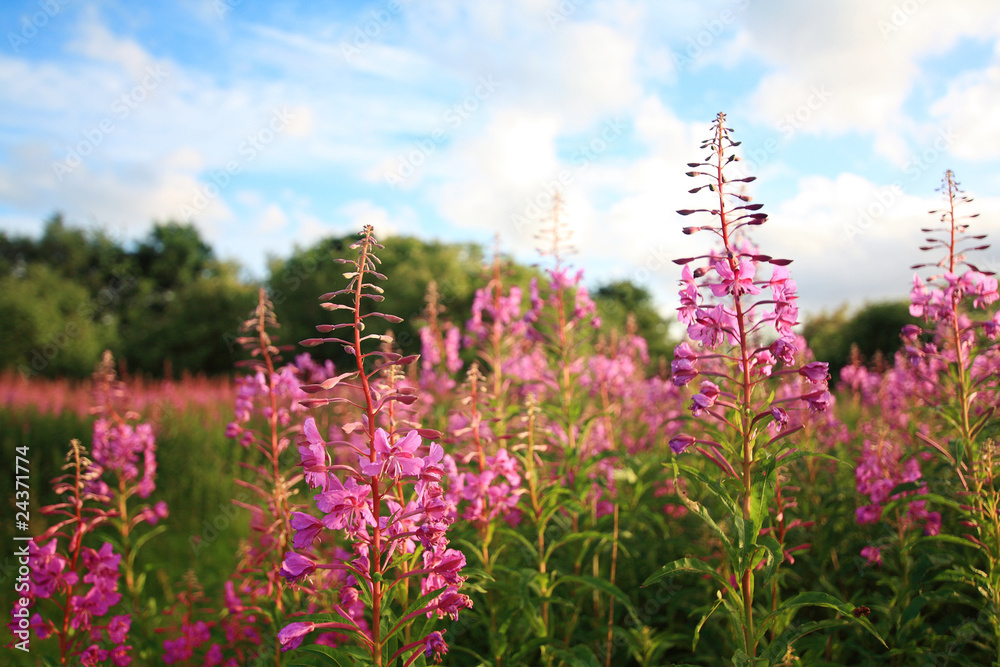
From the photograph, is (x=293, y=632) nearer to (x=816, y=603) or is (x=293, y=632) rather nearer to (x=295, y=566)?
(x=295, y=566)

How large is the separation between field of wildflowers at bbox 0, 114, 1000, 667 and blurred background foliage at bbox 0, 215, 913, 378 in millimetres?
2332

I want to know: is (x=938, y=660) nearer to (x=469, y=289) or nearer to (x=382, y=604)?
(x=382, y=604)

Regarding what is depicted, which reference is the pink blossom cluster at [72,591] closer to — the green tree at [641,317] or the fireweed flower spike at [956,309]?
the fireweed flower spike at [956,309]

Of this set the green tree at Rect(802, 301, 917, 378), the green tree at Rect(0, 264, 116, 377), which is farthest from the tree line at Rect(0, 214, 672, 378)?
the green tree at Rect(802, 301, 917, 378)

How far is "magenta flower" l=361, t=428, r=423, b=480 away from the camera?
5.75ft

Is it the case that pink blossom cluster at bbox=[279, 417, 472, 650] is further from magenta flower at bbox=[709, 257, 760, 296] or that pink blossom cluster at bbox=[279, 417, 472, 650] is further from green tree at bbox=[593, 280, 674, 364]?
green tree at bbox=[593, 280, 674, 364]

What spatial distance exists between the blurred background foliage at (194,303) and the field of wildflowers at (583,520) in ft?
7.65

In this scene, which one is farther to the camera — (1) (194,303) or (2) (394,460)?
(1) (194,303)

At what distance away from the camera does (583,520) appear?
418 centimetres

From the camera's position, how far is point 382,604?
6.40 feet

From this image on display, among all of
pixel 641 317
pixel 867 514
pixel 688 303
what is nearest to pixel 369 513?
pixel 688 303

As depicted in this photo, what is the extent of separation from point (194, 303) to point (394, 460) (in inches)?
1105

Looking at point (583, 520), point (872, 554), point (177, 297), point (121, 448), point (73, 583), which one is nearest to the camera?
point (73, 583)

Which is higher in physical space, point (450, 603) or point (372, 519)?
point (372, 519)
